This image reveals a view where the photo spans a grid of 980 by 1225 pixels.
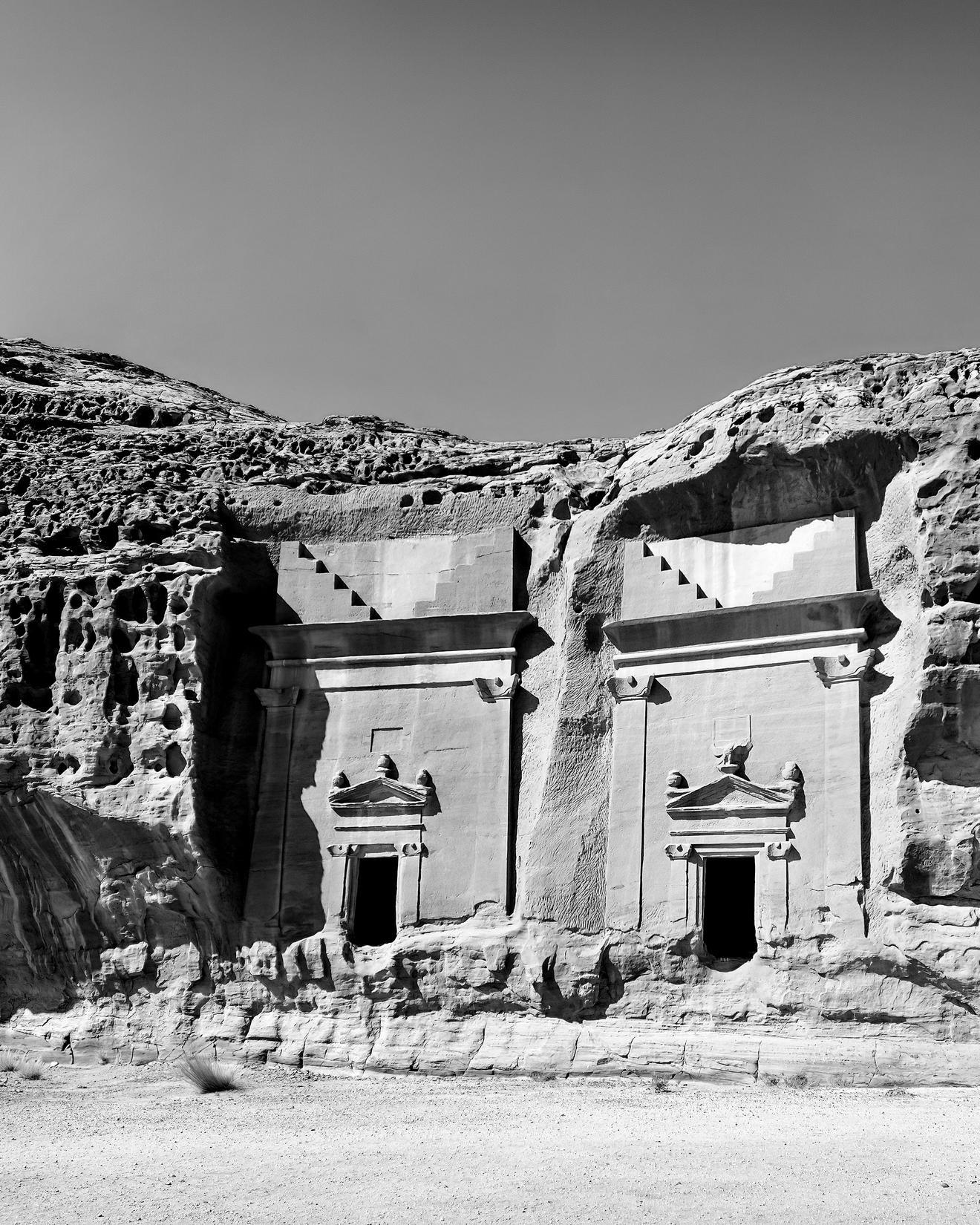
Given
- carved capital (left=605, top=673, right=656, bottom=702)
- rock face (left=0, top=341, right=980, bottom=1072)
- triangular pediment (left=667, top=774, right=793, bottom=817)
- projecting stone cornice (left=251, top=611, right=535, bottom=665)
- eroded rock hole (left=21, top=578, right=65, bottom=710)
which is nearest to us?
rock face (left=0, top=341, right=980, bottom=1072)

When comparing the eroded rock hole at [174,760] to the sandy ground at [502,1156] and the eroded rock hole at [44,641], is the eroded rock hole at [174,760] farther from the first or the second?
the sandy ground at [502,1156]

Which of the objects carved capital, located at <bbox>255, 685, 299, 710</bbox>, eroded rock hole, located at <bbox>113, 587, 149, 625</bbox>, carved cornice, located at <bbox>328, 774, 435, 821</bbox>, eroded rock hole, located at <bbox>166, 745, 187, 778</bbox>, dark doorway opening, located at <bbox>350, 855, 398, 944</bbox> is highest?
eroded rock hole, located at <bbox>113, 587, 149, 625</bbox>

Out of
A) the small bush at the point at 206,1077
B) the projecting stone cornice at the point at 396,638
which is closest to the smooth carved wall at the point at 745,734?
the projecting stone cornice at the point at 396,638

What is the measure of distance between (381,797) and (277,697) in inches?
81.7

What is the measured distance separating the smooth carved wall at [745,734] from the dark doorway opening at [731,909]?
1.24 ft

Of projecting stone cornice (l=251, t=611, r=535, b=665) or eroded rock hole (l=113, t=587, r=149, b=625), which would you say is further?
eroded rock hole (l=113, t=587, r=149, b=625)

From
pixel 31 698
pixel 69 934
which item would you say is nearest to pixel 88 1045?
pixel 69 934

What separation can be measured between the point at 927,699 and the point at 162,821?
9230 millimetres

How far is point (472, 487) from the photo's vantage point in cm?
2117

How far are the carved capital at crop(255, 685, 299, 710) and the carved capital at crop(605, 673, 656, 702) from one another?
422 cm

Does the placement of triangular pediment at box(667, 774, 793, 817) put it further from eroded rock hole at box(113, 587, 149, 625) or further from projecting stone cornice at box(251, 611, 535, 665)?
eroded rock hole at box(113, 587, 149, 625)

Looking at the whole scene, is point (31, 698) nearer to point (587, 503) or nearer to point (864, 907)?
point (587, 503)

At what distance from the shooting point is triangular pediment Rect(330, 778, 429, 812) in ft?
63.4

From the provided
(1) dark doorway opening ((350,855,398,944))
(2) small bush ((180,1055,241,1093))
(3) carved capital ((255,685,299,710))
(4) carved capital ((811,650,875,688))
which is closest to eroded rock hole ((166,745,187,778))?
(3) carved capital ((255,685,299,710))
